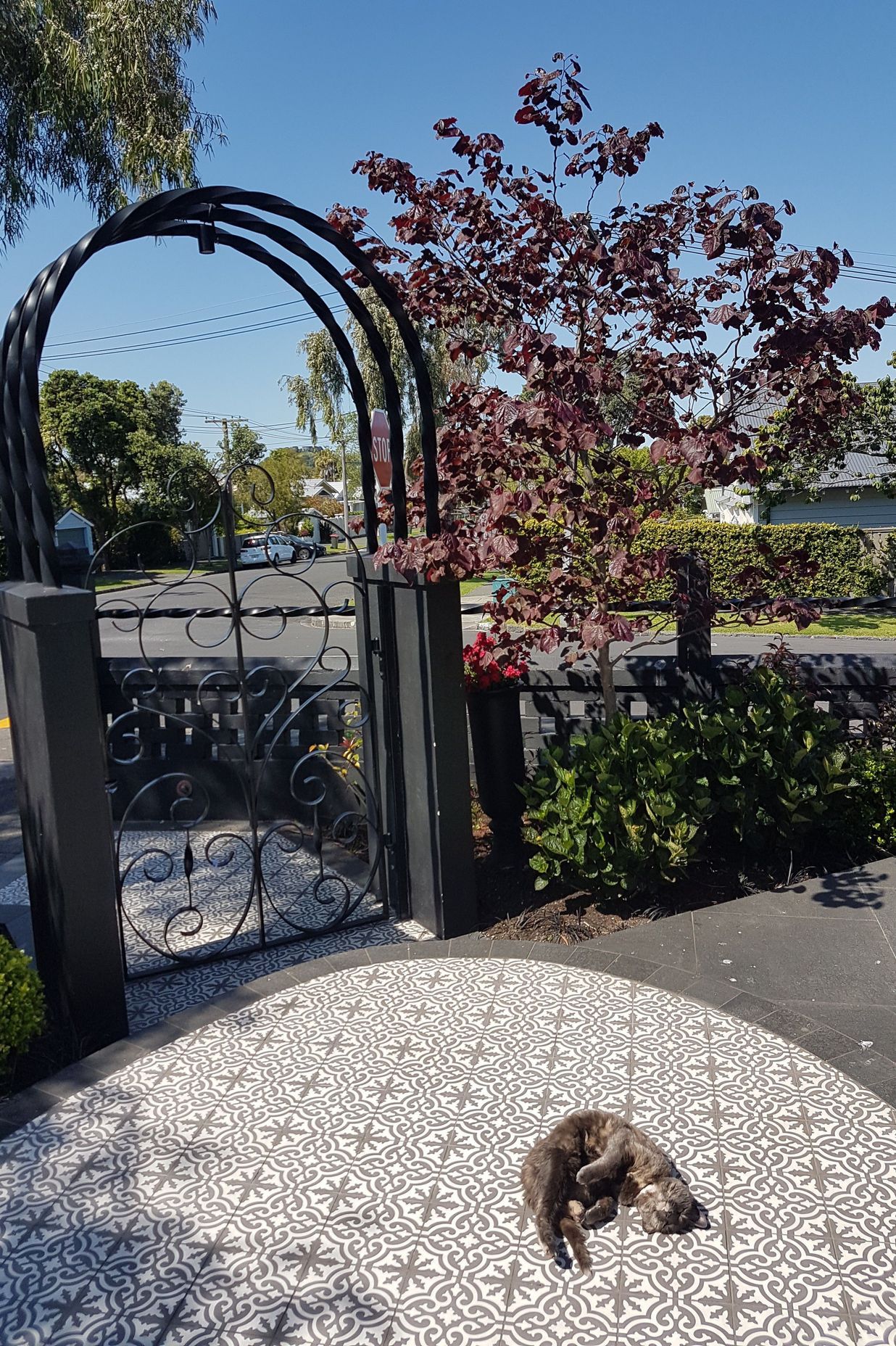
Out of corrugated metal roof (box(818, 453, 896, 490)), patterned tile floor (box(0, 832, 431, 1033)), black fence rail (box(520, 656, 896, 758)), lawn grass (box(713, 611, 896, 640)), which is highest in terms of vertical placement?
corrugated metal roof (box(818, 453, 896, 490))

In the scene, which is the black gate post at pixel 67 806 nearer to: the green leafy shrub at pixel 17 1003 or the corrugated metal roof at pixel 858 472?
the green leafy shrub at pixel 17 1003

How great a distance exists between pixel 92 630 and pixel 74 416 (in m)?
25.3

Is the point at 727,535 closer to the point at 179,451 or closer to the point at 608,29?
the point at 608,29

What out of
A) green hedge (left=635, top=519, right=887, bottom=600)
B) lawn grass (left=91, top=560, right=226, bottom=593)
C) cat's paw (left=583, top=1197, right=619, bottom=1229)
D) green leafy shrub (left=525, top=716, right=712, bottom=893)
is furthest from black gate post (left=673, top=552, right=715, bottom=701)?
lawn grass (left=91, top=560, right=226, bottom=593)

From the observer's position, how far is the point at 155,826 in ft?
20.0

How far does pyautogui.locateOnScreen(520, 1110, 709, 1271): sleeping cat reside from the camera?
234cm

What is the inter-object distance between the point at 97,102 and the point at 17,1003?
1156 centimetres

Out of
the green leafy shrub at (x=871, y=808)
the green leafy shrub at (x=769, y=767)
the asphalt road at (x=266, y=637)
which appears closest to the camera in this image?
the green leafy shrub at (x=769, y=767)

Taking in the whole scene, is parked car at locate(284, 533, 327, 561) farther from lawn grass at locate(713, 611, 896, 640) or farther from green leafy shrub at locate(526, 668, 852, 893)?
lawn grass at locate(713, 611, 896, 640)

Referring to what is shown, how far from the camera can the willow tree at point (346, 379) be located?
58.2 feet

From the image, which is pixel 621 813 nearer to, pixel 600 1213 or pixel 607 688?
pixel 607 688

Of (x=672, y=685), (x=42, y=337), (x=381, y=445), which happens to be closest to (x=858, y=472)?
(x=672, y=685)

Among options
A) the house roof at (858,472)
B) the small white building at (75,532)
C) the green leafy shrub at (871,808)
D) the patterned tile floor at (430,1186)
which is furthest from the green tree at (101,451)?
the patterned tile floor at (430,1186)

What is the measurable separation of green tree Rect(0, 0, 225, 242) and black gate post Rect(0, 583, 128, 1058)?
34.0ft
